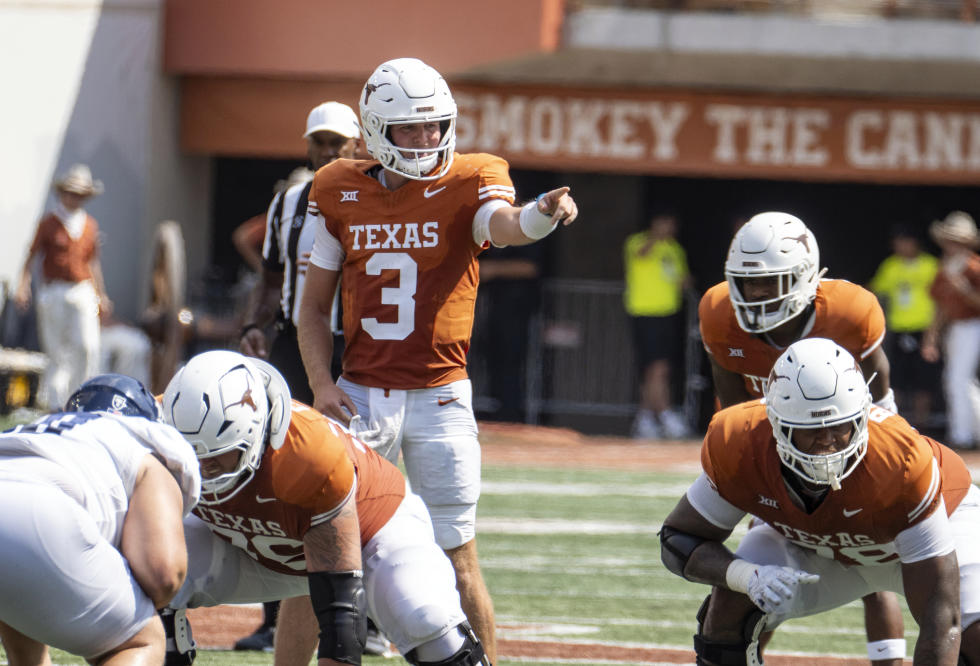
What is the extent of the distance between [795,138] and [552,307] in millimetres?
2698

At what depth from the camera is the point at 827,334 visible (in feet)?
17.7

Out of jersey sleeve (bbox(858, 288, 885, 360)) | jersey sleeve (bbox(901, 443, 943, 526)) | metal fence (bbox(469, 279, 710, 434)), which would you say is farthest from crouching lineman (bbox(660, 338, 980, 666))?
metal fence (bbox(469, 279, 710, 434))

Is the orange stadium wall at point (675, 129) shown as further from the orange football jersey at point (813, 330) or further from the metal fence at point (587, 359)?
the orange football jersey at point (813, 330)

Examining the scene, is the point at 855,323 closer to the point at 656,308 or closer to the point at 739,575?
the point at 739,575

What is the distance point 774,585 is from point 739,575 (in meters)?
0.15

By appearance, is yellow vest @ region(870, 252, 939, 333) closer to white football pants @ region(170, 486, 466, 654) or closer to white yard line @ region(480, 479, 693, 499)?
white yard line @ region(480, 479, 693, 499)

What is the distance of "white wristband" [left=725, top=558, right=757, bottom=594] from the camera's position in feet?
15.1

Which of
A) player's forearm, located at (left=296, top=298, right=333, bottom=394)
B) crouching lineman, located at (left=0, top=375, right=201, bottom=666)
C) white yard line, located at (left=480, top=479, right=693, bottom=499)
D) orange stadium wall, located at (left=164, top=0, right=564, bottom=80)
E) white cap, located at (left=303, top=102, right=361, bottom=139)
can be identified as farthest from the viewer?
orange stadium wall, located at (left=164, top=0, right=564, bottom=80)

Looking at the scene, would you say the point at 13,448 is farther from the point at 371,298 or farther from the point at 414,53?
the point at 414,53

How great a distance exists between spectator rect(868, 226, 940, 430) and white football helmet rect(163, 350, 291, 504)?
10.4 m

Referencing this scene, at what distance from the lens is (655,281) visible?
46.8ft

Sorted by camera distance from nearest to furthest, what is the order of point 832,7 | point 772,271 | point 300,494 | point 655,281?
point 300,494, point 772,271, point 655,281, point 832,7

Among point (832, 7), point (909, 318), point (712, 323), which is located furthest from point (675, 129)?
point (712, 323)

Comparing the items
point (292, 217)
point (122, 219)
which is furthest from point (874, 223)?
point (292, 217)
